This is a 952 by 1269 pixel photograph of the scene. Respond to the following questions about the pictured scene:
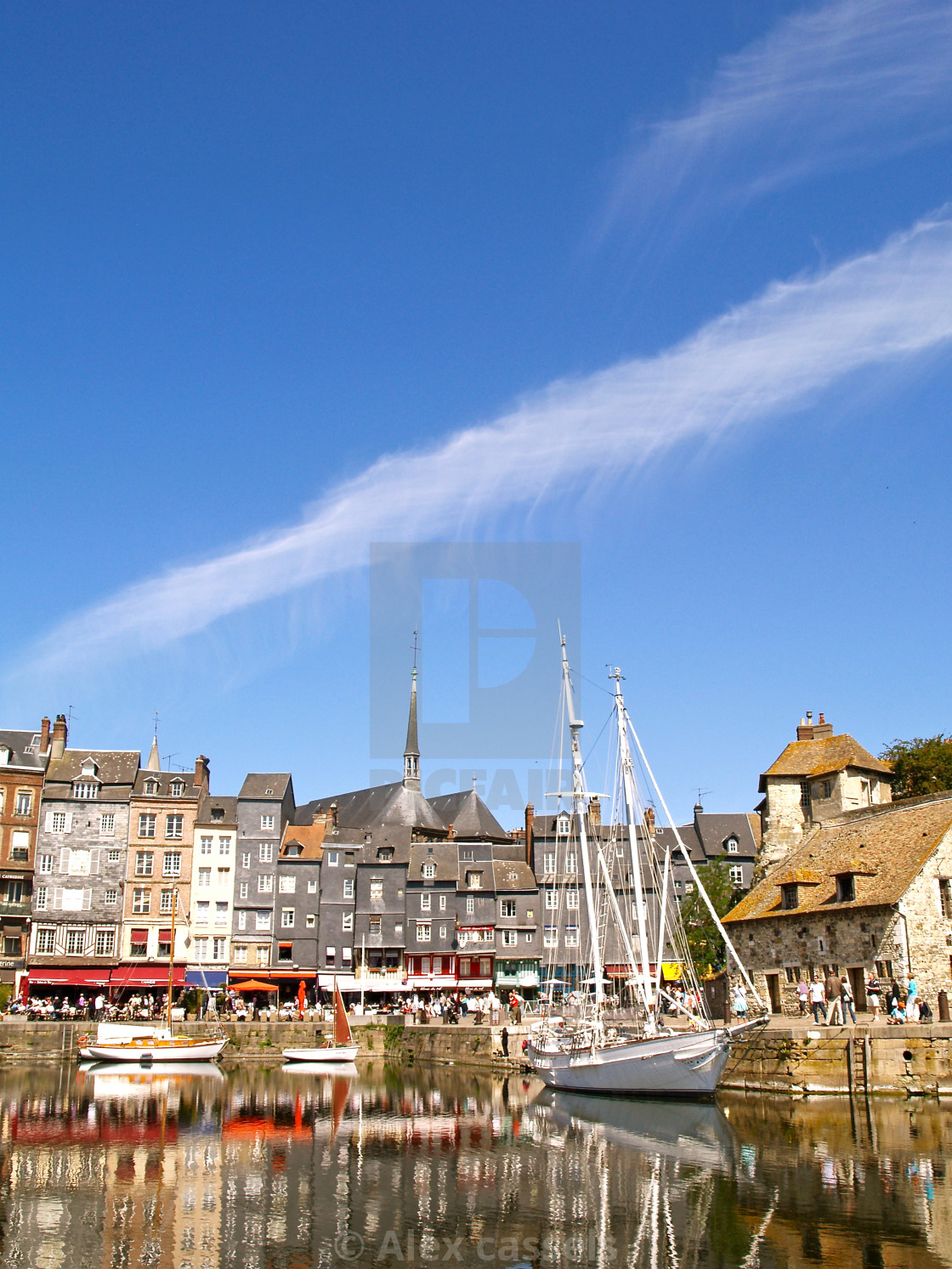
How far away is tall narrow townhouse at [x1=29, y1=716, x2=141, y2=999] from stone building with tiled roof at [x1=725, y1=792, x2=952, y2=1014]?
40.8 m

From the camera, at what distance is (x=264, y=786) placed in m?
77.2

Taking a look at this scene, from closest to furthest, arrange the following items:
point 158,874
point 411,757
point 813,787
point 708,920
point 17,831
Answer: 1. point 813,787
2. point 708,920
3. point 17,831
4. point 158,874
5. point 411,757

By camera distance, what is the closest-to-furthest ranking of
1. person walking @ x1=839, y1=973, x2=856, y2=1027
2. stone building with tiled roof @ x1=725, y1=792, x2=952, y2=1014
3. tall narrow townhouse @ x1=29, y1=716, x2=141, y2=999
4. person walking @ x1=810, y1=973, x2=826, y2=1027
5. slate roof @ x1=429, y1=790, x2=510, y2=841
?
person walking @ x1=839, y1=973, x2=856, y2=1027, person walking @ x1=810, y1=973, x2=826, y2=1027, stone building with tiled roof @ x1=725, y1=792, x2=952, y2=1014, tall narrow townhouse @ x1=29, y1=716, x2=141, y2=999, slate roof @ x1=429, y1=790, x2=510, y2=841

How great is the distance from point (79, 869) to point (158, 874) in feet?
16.4

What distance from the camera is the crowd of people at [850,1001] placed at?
37.4 meters

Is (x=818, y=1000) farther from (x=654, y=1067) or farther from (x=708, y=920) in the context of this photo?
(x=708, y=920)

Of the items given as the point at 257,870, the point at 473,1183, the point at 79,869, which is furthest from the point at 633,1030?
the point at 79,869

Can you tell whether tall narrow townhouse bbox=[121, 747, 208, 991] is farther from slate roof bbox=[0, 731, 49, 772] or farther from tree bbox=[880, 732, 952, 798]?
tree bbox=[880, 732, 952, 798]

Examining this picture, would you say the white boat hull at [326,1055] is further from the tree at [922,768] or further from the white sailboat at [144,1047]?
the tree at [922,768]

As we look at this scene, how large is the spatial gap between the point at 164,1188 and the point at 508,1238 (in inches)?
354

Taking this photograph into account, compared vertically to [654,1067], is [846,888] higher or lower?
higher

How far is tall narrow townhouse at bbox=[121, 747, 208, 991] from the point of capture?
2749 inches

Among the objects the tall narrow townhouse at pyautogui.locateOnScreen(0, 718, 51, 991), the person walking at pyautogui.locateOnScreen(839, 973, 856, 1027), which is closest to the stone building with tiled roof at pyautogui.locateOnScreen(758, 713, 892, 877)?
the person walking at pyautogui.locateOnScreen(839, 973, 856, 1027)

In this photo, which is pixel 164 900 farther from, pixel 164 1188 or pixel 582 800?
pixel 164 1188
